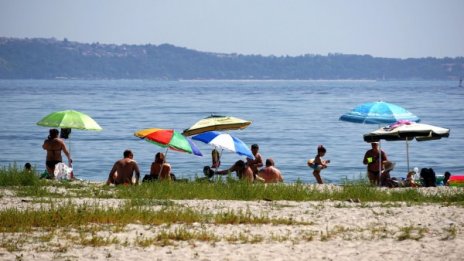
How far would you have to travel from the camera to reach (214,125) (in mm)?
21594

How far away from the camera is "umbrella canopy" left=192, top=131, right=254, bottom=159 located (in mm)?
20281

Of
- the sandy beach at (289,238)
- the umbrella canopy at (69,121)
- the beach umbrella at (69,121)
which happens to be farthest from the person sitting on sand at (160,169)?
the sandy beach at (289,238)

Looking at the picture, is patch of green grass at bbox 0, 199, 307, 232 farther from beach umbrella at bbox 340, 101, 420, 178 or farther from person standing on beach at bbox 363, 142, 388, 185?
beach umbrella at bbox 340, 101, 420, 178

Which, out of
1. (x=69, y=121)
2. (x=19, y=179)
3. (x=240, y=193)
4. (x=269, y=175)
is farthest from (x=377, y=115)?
(x=19, y=179)

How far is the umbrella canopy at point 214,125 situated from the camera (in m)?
21.4

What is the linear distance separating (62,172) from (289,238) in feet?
30.2

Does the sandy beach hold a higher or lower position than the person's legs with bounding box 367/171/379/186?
lower

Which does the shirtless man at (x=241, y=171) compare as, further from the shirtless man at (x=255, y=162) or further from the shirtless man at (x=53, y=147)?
the shirtless man at (x=53, y=147)

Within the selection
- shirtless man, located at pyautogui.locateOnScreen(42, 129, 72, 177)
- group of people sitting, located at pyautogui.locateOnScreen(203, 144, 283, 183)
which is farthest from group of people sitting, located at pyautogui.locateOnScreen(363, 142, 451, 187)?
shirtless man, located at pyautogui.locateOnScreen(42, 129, 72, 177)

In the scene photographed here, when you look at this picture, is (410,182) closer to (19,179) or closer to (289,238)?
(19,179)

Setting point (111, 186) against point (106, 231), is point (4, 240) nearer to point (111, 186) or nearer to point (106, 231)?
point (106, 231)

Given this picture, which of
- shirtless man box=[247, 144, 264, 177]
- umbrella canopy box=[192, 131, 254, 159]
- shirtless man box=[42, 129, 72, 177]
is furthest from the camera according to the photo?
shirtless man box=[247, 144, 264, 177]

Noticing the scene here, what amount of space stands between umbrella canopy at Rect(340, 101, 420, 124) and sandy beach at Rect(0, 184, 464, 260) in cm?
583

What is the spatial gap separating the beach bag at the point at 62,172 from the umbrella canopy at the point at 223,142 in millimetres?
2827
